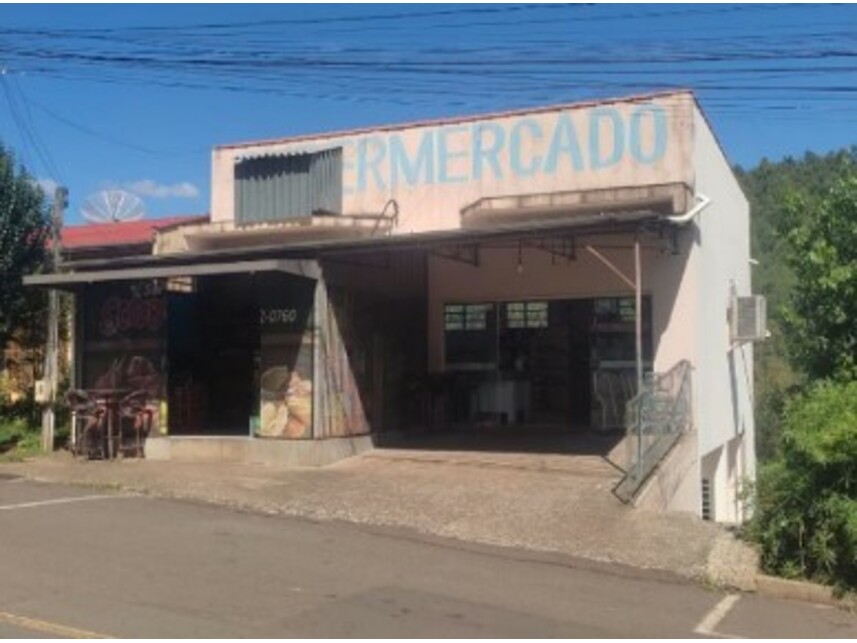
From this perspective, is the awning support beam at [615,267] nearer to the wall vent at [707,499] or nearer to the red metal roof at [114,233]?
Answer: the wall vent at [707,499]

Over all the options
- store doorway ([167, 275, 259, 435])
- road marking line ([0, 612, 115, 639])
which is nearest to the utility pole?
store doorway ([167, 275, 259, 435])

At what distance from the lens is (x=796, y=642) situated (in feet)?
24.4

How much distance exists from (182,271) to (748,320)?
10416mm

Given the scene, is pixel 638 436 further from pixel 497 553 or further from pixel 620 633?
pixel 620 633

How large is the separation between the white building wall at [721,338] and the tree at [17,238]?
11.6 meters

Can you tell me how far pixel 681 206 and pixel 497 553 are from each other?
7.13 meters

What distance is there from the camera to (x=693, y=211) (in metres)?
15.4

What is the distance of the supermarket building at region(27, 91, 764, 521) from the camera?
616 inches

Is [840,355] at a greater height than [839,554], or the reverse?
[840,355]

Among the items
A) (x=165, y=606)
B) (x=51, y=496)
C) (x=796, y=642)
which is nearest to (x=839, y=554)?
(x=796, y=642)

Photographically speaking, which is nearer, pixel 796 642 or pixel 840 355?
pixel 796 642

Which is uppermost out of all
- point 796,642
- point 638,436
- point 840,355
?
point 840,355

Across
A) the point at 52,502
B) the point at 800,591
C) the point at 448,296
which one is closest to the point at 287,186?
the point at 448,296

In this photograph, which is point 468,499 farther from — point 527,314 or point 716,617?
point 527,314
